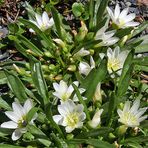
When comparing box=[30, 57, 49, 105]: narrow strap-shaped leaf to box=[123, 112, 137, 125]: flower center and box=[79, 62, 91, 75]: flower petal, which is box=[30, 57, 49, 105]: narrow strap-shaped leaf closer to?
box=[79, 62, 91, 75]: flower petal

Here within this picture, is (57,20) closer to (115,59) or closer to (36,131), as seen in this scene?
(115,59)

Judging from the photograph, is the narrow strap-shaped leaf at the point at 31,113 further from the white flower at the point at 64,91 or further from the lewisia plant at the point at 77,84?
the white flower at the point at 64,91

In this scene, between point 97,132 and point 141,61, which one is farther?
point 141,61

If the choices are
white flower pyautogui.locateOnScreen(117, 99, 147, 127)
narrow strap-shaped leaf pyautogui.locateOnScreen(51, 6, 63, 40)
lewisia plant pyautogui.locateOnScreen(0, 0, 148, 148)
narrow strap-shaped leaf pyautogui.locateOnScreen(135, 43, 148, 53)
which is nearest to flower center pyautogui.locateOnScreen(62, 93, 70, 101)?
lewisia plant pyautogui.locateOnScreen(0, 0, 148, 148)

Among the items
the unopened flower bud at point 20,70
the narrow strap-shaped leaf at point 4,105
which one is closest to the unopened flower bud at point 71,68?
the unopened flower bud at point 20,70

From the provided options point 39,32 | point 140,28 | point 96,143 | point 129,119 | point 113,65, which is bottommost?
point 96,143

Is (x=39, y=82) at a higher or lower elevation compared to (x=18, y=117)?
higher

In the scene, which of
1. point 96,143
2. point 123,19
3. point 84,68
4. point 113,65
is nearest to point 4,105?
point 84,68
